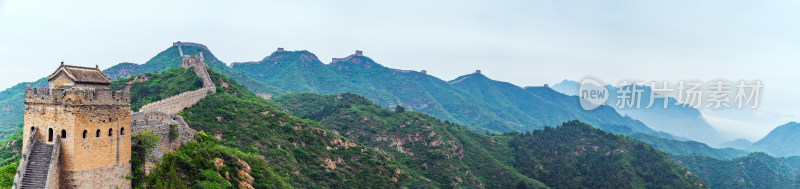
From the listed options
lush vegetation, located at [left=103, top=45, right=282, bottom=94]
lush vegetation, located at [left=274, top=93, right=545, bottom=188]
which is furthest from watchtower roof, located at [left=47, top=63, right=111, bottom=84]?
lush vegetation, located at [left=103, top=45, right=282, bottom=94]

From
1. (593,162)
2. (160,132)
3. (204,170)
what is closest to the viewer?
(160,132)

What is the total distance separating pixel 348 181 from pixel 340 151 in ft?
18.0

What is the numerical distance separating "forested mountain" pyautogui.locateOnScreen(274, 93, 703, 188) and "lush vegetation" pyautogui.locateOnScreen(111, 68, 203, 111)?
3389 cm

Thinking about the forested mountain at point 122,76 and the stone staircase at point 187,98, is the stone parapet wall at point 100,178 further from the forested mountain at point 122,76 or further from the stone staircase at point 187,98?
the forested mountain at point 122,76

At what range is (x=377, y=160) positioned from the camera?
198 ft

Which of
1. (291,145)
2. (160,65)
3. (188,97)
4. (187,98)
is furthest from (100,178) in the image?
(160,65)

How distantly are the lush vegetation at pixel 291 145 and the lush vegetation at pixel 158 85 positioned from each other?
302cm

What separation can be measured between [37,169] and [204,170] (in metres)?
8.75

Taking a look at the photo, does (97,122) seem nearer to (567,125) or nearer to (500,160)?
(500,160)

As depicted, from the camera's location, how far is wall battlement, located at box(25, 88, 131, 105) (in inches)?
726

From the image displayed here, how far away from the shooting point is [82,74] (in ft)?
72.6

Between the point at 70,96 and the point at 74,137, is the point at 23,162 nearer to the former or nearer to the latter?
the point at 74,137

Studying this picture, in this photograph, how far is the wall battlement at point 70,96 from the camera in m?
18.4

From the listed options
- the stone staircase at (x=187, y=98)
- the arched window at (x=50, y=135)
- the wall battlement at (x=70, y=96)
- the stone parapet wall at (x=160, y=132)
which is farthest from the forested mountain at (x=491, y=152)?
the arched window at (x=50, y=135)
